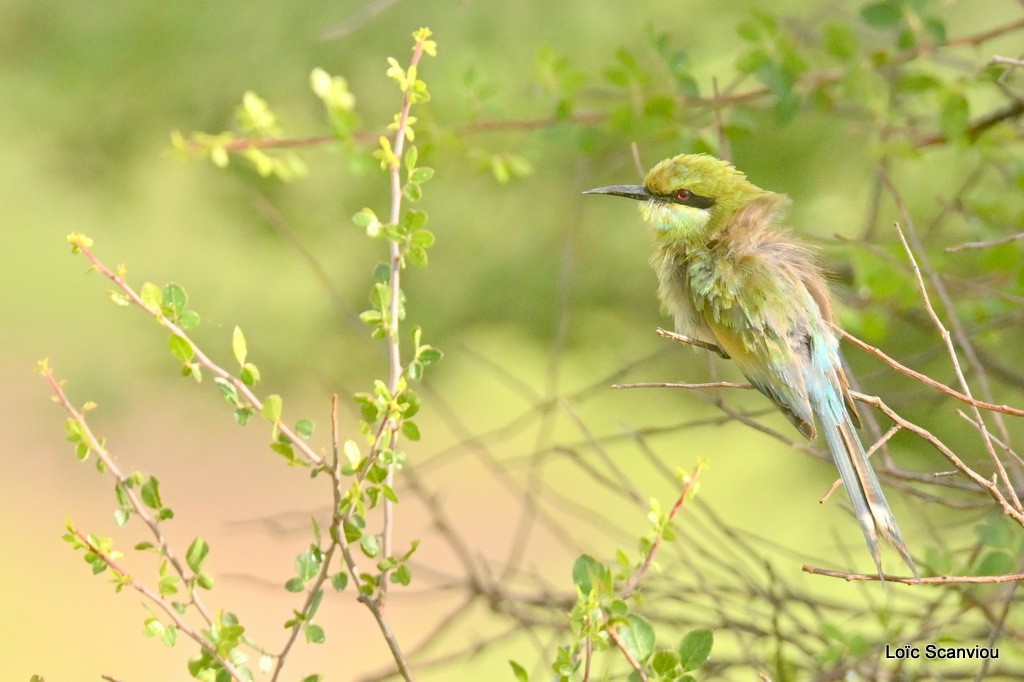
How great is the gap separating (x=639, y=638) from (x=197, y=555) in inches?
A: 20.5

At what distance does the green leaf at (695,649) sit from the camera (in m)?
1.34

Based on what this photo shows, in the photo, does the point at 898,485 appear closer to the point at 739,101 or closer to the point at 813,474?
the point at 739,101

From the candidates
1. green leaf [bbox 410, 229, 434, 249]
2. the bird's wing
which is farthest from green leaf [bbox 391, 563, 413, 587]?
the bird's wing

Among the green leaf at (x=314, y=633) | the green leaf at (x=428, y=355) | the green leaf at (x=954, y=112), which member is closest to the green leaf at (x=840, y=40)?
Result: the green leaf at (x=954, y=112)

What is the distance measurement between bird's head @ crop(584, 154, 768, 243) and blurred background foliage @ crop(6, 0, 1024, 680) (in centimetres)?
23

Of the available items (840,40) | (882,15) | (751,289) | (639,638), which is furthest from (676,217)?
(639,638)

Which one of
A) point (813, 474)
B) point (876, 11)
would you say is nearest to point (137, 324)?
point (813, 474)

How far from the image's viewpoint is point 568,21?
3.97 meters

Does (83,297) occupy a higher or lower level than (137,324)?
higher

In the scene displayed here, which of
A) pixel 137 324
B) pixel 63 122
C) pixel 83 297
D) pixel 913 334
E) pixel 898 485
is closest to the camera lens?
pixel 898 485

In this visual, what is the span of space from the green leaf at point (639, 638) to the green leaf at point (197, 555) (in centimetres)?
49

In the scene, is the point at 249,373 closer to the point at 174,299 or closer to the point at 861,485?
the point at 174,299

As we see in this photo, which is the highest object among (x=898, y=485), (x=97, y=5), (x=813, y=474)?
(x=97, y=5)

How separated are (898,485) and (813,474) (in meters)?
2.32
